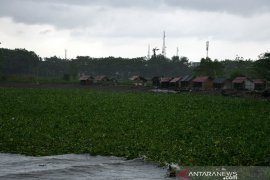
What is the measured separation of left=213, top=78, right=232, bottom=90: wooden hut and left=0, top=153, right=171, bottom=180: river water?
2485 inches

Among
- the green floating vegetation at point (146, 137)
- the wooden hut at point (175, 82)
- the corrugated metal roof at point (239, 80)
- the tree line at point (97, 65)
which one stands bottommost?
the green floating vegetation at point (146, 137)

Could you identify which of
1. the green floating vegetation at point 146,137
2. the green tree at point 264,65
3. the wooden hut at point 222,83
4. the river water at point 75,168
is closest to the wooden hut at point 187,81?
the wooden hut at point 222,83

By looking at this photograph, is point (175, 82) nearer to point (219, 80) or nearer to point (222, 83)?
point (219, 80)

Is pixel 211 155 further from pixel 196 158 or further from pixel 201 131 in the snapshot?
pixel 201 131

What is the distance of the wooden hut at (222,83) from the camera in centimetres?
7062

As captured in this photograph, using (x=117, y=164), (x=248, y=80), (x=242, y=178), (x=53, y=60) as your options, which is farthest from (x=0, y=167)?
(x=53, y=60)

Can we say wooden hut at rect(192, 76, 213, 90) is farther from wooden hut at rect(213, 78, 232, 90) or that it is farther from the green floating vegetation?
the green floating vegetation

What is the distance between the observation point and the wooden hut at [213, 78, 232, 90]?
70625mm

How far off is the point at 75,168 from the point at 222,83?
6479 centimetres

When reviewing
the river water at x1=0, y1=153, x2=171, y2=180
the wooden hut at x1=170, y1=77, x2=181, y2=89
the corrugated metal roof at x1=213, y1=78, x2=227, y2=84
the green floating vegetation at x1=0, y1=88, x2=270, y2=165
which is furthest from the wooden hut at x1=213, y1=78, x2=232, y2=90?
the river water at x1=0, y1=153, x2=171, y2=180

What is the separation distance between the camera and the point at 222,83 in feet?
232

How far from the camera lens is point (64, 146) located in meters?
11.6

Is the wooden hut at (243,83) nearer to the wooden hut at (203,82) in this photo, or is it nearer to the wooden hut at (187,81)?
the wooden hut at (203,82)

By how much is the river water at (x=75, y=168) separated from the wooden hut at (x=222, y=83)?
63.1m
